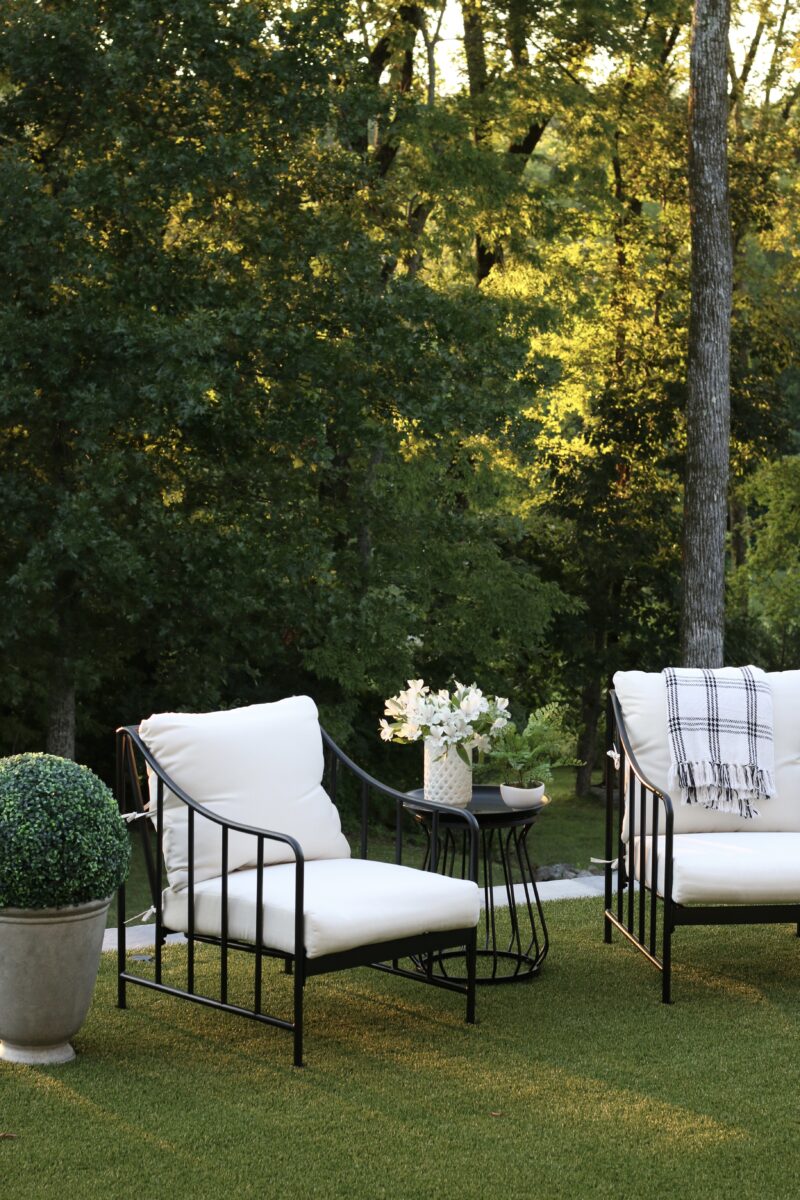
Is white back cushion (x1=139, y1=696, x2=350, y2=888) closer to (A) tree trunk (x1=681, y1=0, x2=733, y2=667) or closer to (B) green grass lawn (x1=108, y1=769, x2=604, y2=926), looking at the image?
(B) green grass lawn (x1=108, y1=769, x2=604, y2=926)

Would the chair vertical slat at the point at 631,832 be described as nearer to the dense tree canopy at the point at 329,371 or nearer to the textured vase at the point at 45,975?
the textured vase at the point at 45,975

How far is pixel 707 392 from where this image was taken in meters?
9.11

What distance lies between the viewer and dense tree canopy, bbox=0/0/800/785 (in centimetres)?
792

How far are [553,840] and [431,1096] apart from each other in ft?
25.2

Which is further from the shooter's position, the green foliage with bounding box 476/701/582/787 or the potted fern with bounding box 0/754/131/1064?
the green foliage with bounding box 476/701/582/787

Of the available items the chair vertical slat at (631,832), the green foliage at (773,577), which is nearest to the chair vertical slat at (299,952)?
the chair vertical slat at (631,832)

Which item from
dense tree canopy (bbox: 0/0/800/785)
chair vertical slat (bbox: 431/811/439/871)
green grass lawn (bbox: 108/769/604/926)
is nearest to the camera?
chair vertical slat (bbox: 431/811/439/871)

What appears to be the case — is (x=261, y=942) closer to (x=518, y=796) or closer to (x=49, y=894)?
(x=49, y=894)

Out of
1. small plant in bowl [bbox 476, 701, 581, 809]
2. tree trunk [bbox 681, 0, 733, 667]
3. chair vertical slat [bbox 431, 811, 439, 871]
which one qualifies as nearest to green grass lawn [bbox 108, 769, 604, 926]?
tree trunk [bbox 681, 0, 733, 667]

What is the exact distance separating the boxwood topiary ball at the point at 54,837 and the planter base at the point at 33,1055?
0.42 meters

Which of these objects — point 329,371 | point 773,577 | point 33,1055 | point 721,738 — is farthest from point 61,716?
point 773,577

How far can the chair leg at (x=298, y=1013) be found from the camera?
12.0 feet

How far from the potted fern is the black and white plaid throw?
1953 mm

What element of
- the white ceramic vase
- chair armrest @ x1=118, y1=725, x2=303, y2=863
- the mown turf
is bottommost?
the mown turf
